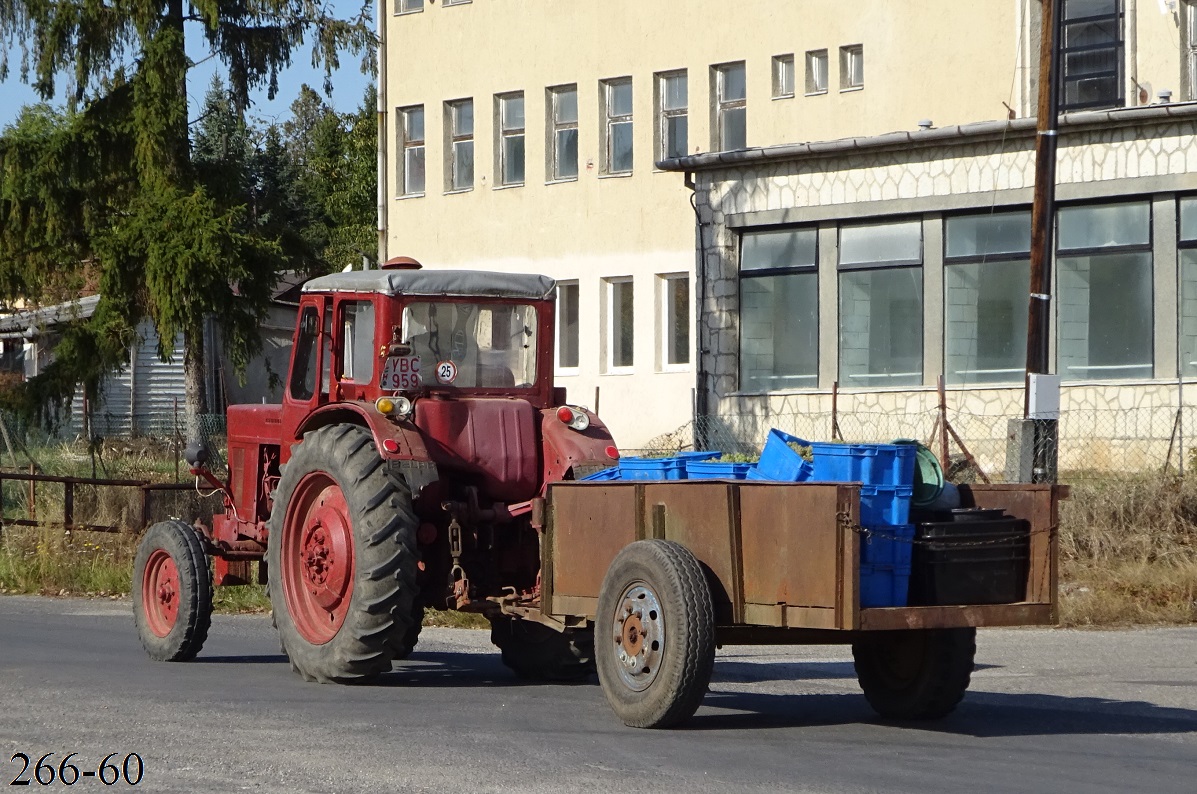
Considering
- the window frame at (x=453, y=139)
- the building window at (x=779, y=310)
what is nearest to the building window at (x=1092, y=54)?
the building window at (x=779, y=310)

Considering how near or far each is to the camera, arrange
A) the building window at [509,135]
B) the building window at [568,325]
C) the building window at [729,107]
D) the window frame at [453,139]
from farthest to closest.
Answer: the window frame at [453,139]
the building window at [509,135]
the building window at [568,325]
the building window at [729,107]

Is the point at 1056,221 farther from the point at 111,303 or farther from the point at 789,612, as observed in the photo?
the point at 789,612

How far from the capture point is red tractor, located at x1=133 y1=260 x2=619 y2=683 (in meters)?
11.0

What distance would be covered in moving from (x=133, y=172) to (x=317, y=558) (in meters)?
19.8

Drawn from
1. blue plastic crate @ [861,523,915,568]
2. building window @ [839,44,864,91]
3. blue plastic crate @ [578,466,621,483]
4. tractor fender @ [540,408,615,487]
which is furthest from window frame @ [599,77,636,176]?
blue plastic crate @ [861,523,915,568]

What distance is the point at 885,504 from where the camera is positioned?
9195 millimetres

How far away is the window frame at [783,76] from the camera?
33.2 meters

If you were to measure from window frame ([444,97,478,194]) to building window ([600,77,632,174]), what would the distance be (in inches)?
127

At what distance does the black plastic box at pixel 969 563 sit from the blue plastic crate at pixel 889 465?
280mm

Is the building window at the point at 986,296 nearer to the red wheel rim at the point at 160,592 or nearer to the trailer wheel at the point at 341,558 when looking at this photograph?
the red wheel rim at the point at 160,592

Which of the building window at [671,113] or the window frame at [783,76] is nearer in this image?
the window frame at [783,76]

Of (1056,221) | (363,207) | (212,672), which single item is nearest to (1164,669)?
(212,672)

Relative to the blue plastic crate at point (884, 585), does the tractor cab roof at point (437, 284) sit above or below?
above

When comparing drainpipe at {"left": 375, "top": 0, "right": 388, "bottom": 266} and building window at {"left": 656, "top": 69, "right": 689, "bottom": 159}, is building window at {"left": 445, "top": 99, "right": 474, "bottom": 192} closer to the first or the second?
drainpipe at {"left": 375, "top": 0, "right": 388, "bottom": 266}
